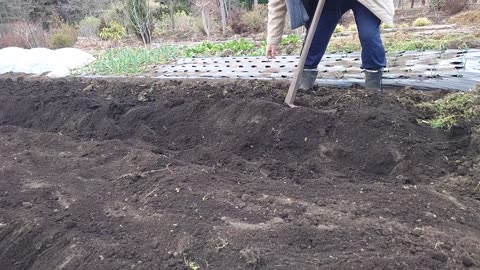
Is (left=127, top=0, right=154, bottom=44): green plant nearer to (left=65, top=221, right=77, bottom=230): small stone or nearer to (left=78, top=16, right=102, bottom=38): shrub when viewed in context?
(left=78, top=16, right=102, bottom=38): shrub

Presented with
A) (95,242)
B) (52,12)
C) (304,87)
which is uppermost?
(52,12)

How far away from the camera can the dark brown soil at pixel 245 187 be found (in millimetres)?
1911

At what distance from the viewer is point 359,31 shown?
147 inches

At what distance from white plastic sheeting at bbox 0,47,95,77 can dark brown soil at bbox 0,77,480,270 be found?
167 inches

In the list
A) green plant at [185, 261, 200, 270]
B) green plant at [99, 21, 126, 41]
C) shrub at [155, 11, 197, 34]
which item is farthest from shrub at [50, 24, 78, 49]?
green plant at [185, 261, 200, 270]

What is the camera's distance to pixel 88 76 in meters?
6.94

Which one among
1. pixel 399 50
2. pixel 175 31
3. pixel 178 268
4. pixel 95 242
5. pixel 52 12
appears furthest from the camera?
pixel 52 12

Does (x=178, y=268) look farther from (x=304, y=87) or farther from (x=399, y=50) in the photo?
(x=399, y=50)

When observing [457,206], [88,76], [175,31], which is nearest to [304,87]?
[457,206]

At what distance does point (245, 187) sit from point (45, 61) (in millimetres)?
7530

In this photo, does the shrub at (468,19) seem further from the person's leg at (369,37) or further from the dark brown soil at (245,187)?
the dark brown soil at (245,187)

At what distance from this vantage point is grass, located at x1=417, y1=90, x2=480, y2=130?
321 centimetres

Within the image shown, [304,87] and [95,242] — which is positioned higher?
Answer: [304,87]

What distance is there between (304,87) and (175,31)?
12.8 metres
